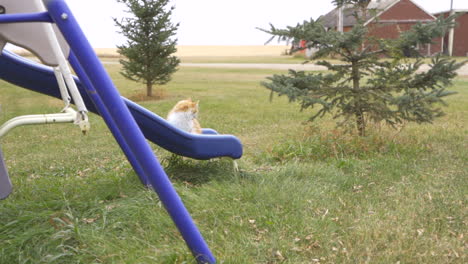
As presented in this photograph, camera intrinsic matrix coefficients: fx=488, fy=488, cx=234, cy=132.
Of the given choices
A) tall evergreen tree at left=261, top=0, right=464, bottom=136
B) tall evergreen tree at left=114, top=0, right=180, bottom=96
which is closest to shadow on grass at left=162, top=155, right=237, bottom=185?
tall evergreen tree at left=261, top=0, right=464, bottom=136

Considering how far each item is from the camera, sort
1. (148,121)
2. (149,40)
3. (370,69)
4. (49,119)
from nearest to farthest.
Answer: (49,119) → (148,121) → (370,69) → (149,40)

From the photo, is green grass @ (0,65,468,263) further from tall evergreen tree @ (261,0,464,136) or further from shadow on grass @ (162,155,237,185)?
tall evergreen tree @ (261,0,464,136)

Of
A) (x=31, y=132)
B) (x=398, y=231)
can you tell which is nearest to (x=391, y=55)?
(x=398, y=231)

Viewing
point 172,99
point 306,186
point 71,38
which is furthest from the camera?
point 172,99

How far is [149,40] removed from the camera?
14062 mm

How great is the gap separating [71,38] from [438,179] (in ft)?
12.4

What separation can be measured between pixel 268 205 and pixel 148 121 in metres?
1.26

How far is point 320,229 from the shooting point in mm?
3381

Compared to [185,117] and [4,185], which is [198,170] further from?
[4,185]

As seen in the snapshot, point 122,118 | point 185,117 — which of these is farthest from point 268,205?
point 185,117

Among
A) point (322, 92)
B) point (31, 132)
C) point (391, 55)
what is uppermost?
point (391, 55)

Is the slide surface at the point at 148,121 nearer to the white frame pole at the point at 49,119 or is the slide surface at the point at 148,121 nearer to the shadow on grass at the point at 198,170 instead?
the shadow on grass at the point at 198,170

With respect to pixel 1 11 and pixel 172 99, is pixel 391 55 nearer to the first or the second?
pixel 1 11

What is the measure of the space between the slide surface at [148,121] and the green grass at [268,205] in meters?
0.28
